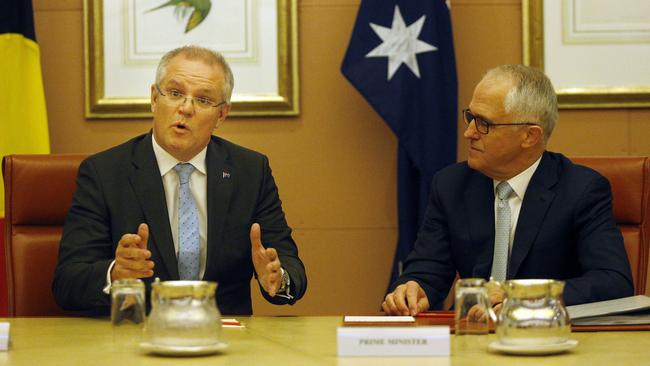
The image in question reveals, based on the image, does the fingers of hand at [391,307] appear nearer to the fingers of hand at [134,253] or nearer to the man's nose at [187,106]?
the fingers of hand at [134,253]

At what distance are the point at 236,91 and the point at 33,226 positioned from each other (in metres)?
1.58

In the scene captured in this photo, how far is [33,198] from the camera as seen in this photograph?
330cm

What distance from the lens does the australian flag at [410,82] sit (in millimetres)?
4453

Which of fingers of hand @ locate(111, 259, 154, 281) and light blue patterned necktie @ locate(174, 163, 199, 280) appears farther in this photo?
light blue patterned necktie @ locate(174, 163, 199, 280)

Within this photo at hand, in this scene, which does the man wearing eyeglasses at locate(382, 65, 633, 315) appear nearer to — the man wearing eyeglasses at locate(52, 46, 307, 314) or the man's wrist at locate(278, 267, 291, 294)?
the man's wrist at locate(278, 267, 291, 294)

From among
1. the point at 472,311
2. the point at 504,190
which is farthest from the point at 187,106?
the point at 472,311

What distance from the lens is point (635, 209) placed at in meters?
3.38

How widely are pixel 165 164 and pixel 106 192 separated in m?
0.25

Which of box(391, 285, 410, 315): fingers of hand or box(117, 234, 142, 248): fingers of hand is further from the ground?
box(117, 234, 142, 248): fingers of hand

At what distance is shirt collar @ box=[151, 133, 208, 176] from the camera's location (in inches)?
134

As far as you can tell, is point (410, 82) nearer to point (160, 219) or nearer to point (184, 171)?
point (184, 171)

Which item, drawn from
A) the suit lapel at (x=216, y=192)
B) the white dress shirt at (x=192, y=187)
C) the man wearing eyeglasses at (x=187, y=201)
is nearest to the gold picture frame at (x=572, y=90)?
the man wearing eyeglasses at (x=187, y=201)

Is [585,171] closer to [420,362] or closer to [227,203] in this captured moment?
[227,203]

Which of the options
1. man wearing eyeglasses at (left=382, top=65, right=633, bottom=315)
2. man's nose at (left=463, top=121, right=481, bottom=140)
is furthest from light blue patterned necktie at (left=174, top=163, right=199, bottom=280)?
man's nose at (left=463, top=121, right=481, bottom=140)
